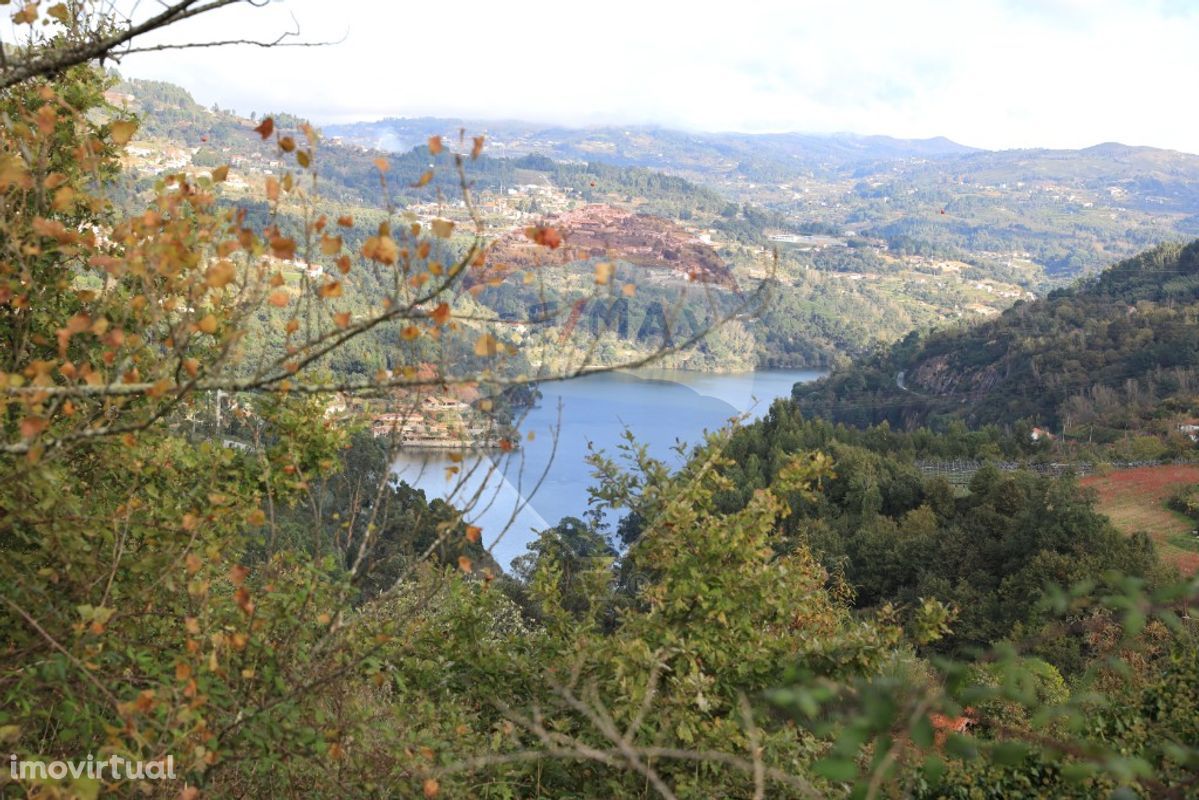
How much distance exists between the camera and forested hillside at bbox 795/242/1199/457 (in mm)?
28266

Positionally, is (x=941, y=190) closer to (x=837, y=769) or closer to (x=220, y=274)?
(x=220, y=274)

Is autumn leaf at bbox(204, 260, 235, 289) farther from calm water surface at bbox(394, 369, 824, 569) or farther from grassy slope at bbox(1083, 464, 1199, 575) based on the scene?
grassy slope at bbox(1083, 464, 1199, 575)

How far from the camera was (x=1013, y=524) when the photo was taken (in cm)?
1369

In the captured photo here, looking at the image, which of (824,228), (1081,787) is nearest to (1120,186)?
(824,228)

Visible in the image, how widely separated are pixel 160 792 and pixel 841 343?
5440 cm

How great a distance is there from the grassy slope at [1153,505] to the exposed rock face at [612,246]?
1139 cm

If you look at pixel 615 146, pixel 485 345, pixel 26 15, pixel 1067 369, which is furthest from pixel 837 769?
pixel 615 146

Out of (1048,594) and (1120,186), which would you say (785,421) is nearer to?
(1048,594)

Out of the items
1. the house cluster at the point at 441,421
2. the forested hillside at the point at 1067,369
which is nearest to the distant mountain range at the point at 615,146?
the forested hillside at the point at 1067,369

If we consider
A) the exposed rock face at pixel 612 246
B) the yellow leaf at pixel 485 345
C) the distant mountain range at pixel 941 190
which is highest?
the distant mountain range at pixel 941 190

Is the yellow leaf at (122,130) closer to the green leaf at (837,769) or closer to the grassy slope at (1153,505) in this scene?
the green leaf at (837,769)

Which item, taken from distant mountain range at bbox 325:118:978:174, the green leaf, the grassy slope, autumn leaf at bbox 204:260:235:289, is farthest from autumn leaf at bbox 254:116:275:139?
distant mountain range at bbox 325:118:978:174

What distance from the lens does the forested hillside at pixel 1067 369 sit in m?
28.3

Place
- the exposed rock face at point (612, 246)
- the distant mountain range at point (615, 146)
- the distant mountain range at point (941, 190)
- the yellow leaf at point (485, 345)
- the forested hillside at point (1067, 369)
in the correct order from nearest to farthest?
the yellow leaf at point (485, 345)
the exposed rock face at point (612, 246)
the forested hillside at point (1067, 369)
the distant mountain range at point (615, 146)
the distant mountain range at point (941, 190)
